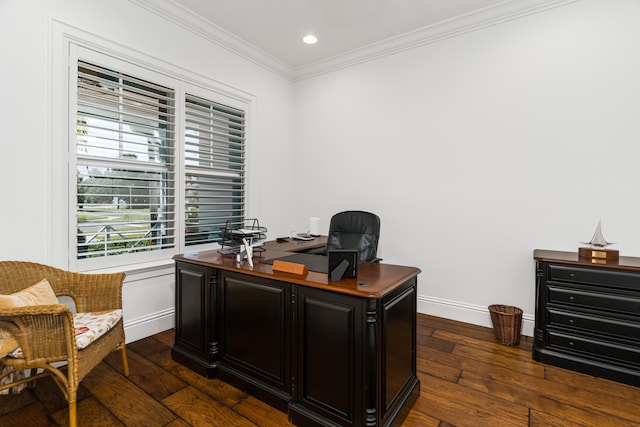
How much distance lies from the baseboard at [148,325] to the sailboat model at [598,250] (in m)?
3.67

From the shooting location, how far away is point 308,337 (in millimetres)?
1779

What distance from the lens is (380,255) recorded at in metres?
3.90

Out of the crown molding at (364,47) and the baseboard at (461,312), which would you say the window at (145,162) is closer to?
the crown molding at (364,47)

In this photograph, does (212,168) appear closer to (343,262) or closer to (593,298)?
(343,262)

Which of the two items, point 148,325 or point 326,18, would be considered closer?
point 148,325

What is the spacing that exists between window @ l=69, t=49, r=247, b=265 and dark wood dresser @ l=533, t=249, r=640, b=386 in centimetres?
317

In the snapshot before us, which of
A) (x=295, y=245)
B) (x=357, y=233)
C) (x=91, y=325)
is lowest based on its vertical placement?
(x=91, y=325)

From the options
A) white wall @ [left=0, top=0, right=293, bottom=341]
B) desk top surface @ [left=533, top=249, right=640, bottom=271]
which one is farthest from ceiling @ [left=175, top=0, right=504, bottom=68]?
desk top surface @ [left=533, top=249, right=640, bottom=271]

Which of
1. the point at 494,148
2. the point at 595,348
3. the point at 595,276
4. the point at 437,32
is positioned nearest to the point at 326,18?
the point at 437,32

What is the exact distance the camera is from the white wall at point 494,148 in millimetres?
2658

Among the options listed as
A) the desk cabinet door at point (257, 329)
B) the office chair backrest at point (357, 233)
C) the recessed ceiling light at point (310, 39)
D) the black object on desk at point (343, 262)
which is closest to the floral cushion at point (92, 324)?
the desk cabinet door at point (257, 329)

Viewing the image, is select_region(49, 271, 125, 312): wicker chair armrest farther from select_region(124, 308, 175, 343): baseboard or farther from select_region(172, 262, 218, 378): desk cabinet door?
select_region(124, 308, 175, 343): baseboard

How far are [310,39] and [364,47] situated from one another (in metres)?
0.67

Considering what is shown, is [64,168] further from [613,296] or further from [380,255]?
[613,296]
